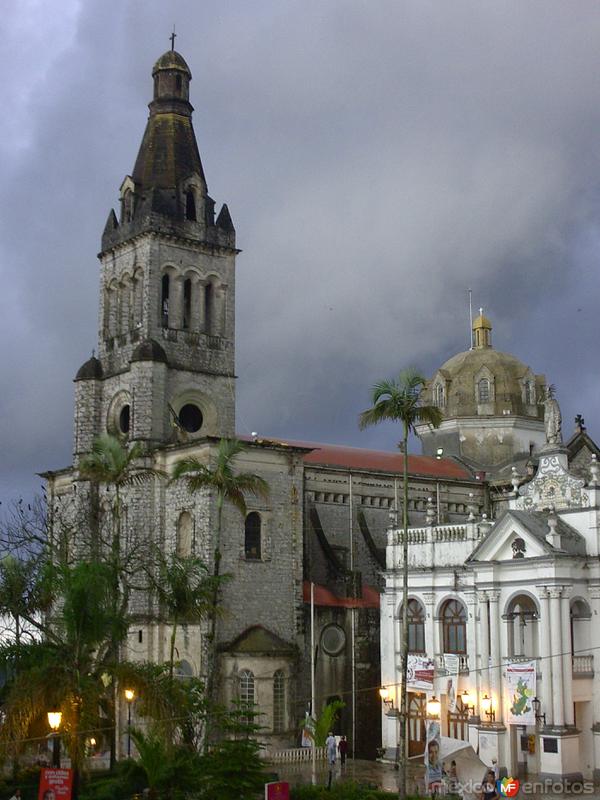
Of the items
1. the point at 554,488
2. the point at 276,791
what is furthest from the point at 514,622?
the point at 276,791

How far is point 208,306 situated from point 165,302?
233cm

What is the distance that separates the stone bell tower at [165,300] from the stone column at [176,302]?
1.8 inches

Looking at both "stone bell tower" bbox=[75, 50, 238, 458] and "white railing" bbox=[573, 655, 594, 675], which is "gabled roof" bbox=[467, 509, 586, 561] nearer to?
"white railing" bbox=[573, 655, 594, 675]

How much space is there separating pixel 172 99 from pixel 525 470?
84.5ft

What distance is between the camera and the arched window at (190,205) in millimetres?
54500

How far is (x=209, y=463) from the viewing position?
157ft

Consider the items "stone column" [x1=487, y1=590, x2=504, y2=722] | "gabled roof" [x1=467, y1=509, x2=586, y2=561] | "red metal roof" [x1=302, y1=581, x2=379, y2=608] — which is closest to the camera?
"gabled roof" [x1=467, y1=509, x2=586, y2=561]

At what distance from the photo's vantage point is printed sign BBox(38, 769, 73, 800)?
2472cm

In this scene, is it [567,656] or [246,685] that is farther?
[246,685]

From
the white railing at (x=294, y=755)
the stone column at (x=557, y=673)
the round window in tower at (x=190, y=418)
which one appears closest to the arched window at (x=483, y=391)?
the round window in tower at (x=190, y=418)

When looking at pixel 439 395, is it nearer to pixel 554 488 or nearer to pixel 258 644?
pixel 554 488

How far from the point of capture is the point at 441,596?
44531 millimetres

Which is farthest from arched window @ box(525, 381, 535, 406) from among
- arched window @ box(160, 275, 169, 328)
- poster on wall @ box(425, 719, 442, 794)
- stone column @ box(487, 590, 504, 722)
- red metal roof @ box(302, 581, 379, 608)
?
poster on wall @ box(425, 719, 442, 794)

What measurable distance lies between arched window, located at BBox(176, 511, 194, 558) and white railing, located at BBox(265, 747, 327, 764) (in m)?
→ 9.18
